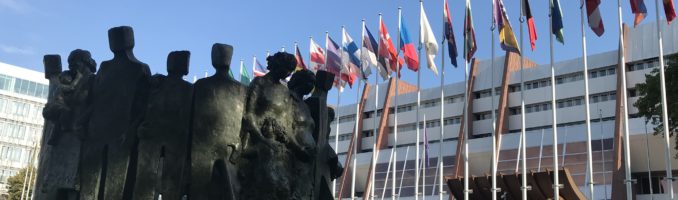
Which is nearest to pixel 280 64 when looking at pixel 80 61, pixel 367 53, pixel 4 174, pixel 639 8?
pixel 80 61

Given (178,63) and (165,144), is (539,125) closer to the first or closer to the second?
(178,63)

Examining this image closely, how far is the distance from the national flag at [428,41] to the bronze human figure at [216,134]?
766 inches

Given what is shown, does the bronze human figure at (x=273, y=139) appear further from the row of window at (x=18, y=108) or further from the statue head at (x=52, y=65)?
the row of window at (x=18, y=108)

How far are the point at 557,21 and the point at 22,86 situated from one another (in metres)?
47.3

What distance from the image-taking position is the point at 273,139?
7145mm

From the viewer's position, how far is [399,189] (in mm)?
50281

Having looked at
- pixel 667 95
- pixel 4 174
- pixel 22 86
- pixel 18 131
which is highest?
pixel 22 86

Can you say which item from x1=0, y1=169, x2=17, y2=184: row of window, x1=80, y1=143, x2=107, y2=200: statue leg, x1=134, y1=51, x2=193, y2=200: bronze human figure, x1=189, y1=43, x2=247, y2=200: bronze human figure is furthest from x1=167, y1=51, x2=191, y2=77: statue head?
x1=0, y1=169, x2=17, y2=184: row of window

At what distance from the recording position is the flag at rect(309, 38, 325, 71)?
29.4m

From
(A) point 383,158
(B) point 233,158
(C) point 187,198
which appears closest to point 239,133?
(B) point 233,158

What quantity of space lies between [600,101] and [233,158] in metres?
43.2

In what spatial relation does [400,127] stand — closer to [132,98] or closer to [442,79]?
[442,79]

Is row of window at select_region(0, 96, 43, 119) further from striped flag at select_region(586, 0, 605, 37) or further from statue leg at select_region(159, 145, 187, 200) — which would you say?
statue leg at select_region(159, 145, 187, 200)

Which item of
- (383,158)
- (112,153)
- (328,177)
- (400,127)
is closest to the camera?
(112,153)
